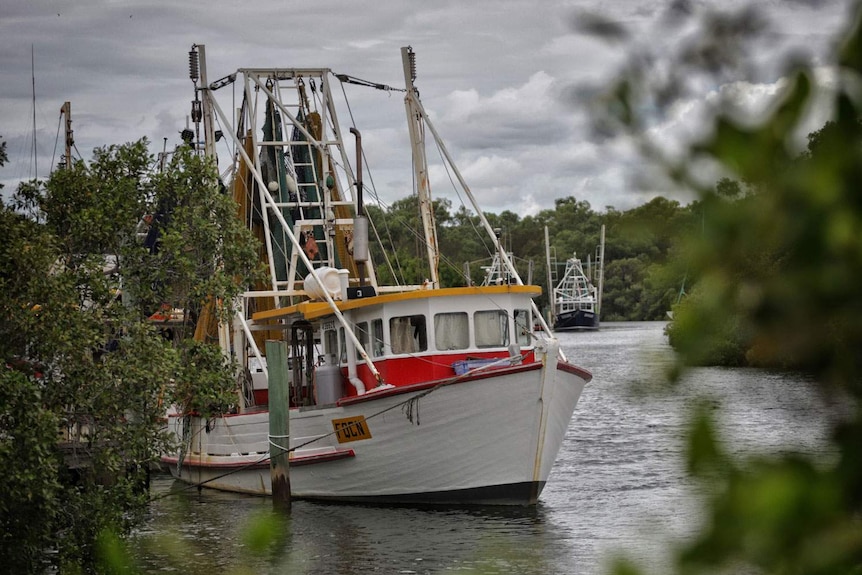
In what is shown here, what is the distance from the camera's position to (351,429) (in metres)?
20.5

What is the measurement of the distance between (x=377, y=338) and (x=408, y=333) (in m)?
0.64

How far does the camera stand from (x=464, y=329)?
66.8ft

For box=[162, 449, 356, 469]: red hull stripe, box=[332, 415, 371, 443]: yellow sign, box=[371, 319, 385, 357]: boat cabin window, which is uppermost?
box=[371, 319, 385, 357]: boat cabin window

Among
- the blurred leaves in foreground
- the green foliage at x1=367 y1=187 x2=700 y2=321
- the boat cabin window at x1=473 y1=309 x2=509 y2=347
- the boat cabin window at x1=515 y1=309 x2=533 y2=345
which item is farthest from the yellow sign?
the green foliage at x1=367 y1=187 x2=700 y2=321

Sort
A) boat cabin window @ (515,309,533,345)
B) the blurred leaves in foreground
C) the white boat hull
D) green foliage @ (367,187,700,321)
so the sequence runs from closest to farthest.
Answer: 1. the blurred leaves in foreground
2. the white boat hull
3. boat cabin window @ (515,309,533,345)
4. green foliage @ (367,187,700,321)

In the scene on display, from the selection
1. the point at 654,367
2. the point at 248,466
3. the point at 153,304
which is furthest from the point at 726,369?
the point at 654,367

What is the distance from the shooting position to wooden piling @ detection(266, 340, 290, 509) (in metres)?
19.7

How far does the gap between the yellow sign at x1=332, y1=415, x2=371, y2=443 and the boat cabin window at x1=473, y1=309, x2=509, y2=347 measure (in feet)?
7.81

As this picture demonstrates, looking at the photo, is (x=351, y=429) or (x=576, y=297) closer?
(x=351, y=429)

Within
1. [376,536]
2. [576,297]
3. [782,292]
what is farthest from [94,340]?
[576,297]

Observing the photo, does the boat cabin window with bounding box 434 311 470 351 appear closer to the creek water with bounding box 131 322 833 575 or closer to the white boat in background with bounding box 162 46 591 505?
the white boat in background with bounding box 162 46 591 505

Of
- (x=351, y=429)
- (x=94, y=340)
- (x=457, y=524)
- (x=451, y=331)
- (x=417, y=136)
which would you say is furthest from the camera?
(x=417, y=136)

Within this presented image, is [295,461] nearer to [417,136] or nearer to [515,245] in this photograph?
[417,136]

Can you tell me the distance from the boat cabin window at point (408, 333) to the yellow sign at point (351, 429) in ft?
4.62
